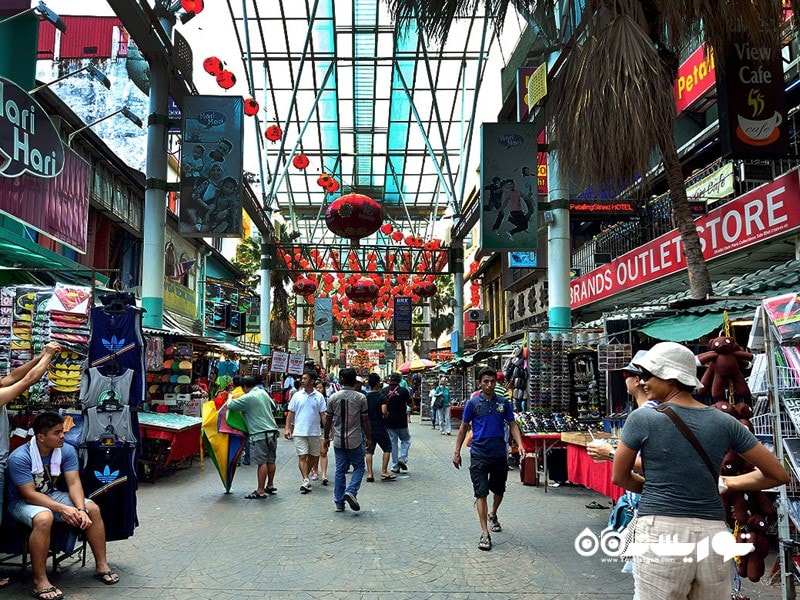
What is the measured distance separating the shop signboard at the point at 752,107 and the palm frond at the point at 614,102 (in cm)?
181

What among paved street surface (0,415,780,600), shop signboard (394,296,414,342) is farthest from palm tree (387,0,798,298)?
shop signboard (394,296,414,342)

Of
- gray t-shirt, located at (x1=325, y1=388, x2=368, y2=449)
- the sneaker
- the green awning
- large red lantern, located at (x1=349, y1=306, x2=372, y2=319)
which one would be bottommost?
the sneaker

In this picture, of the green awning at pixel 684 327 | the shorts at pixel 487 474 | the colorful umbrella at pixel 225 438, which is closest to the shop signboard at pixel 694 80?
the green awning at pixel 684 327

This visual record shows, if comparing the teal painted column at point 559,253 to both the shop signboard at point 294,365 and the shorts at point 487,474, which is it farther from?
the shop signboard at point 294,365

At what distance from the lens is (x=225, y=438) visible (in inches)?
366

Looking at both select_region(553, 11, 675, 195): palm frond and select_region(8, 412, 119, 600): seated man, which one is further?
select_region(553, 11, 675, 195): palm frond

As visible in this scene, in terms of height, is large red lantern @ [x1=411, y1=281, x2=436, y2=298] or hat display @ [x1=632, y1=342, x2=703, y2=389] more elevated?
large red lantern @ [x1=411, y1=281, x2=436, y2=298]

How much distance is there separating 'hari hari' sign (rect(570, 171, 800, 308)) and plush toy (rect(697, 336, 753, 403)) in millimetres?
5087

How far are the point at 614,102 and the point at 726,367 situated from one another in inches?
145

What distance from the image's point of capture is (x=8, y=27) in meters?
9.59

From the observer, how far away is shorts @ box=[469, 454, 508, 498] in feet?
21.5

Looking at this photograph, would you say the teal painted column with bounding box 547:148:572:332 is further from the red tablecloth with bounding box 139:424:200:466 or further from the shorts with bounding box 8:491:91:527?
the shorts with bounding box 8:491:91:527

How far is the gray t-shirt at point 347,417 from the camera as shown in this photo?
328 inches

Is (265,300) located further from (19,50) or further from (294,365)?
(19,50)
